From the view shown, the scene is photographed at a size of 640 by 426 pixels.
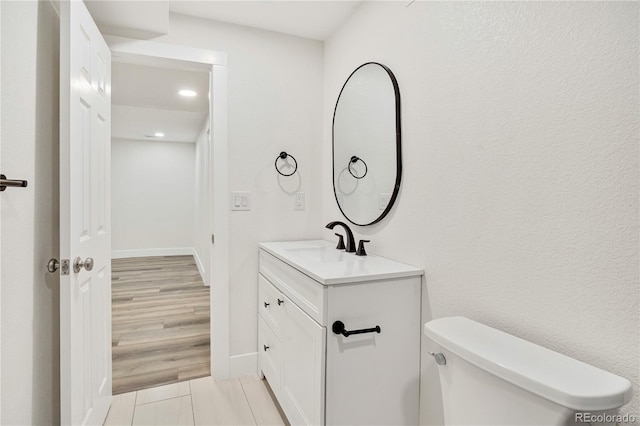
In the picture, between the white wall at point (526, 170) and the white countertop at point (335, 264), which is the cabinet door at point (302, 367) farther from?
the white wall at point (526, 170)

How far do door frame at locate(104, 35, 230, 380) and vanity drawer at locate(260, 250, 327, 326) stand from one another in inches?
12.8

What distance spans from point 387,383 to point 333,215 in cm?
114

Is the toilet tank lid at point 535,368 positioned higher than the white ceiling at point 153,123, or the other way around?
the white ceiling at point 153,123

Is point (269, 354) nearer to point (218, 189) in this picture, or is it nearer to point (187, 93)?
point (218, 189)

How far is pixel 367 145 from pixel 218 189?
97 centimetres

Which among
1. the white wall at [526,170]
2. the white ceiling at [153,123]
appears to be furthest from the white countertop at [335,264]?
the white ceiling at [153,123]

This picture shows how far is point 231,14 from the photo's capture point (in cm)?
206

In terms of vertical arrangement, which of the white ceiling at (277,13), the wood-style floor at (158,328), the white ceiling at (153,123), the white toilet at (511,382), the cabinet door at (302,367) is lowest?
the wood-style floor at (158,328)

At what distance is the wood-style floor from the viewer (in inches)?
88.8

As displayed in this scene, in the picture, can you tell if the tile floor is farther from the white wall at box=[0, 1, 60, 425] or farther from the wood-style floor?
A: the white wall at box=[0, 1, 60, 425]

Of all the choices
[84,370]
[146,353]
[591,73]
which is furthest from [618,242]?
[146,353]

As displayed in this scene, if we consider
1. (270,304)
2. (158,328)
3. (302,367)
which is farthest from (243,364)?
(158,328)

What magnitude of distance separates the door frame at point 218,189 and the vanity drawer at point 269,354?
0.73 ft

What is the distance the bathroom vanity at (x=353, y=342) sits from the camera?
50.8 inches
